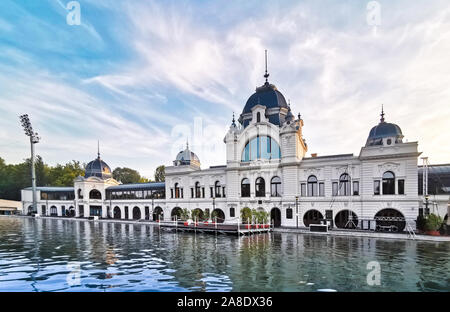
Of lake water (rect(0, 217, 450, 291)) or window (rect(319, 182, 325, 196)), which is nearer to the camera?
lake water (rect(0, 217, 450, 291))

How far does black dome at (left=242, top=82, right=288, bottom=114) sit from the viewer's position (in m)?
43.9

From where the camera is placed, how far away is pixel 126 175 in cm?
11431

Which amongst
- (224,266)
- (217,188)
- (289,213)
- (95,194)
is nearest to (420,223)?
(289,213)

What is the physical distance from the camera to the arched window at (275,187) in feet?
134

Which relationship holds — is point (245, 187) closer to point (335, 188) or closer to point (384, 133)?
point (335, 188)

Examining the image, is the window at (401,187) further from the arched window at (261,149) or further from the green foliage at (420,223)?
the arched window at (261,149)

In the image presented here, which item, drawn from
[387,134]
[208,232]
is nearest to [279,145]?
A: [387,134]

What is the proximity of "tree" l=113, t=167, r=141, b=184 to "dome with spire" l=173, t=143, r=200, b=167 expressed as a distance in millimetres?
67020

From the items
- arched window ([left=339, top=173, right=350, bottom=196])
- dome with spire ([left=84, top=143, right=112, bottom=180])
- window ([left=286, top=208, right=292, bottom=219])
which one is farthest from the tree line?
arched window ([left=339, top=173, right=350, bottom=196])

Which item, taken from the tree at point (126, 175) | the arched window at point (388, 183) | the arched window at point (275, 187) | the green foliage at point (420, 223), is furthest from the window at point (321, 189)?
the tree at point (126, 175)

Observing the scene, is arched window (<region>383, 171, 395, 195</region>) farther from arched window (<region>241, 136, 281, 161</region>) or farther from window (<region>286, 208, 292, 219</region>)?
arched window (<region>241, 136, 281, 161</region>)

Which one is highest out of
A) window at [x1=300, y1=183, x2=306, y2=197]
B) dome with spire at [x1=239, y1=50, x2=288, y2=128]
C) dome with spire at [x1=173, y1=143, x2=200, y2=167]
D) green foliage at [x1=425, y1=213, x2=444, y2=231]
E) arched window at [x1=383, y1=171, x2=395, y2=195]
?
dome with spire at [x1=239, y1=50, x2=288, y2=128]

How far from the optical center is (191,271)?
637 inches

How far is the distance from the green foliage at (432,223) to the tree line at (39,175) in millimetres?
85112
